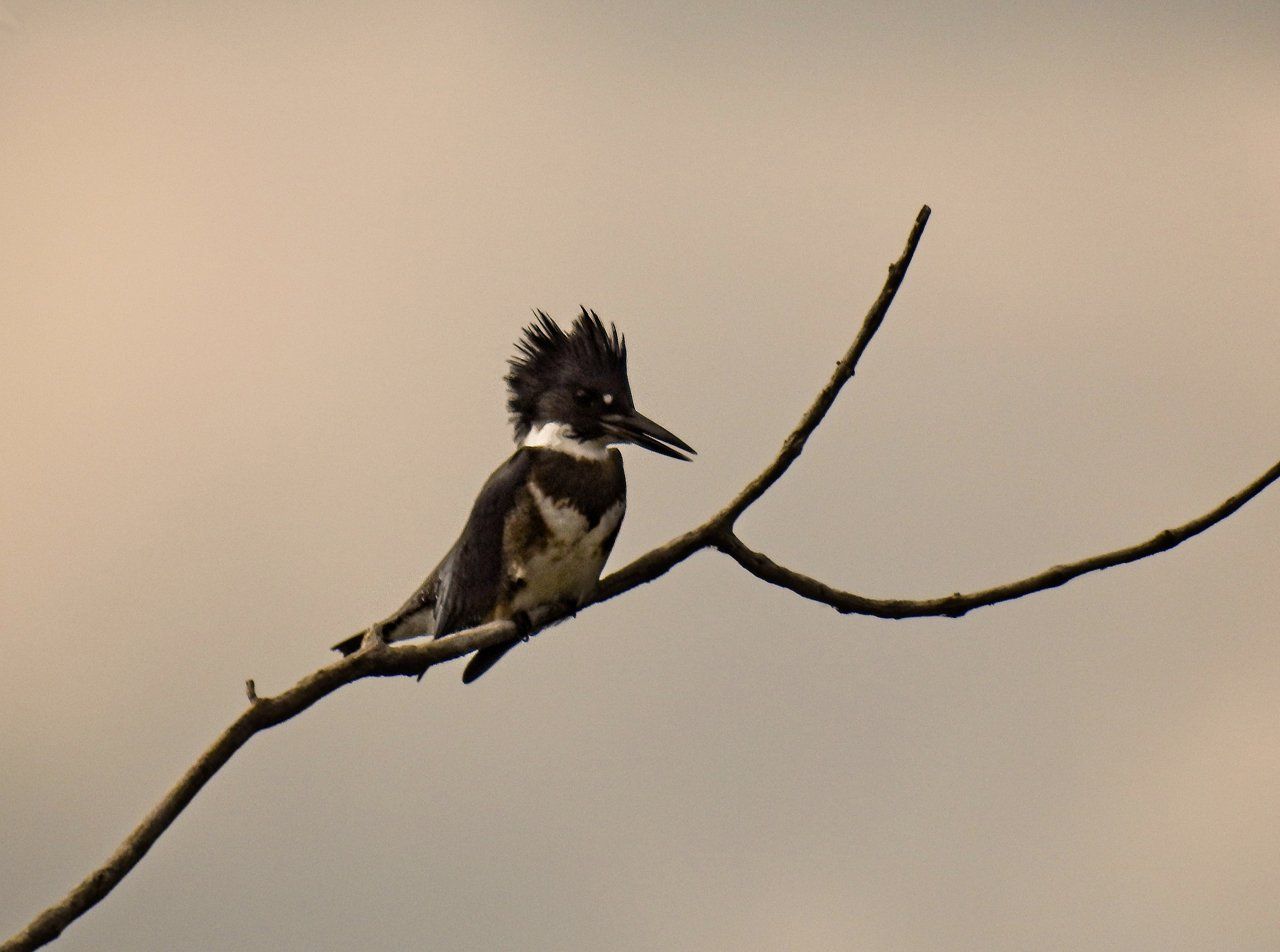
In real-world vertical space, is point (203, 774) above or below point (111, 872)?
above

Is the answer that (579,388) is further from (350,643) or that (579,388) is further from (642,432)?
(350,643)

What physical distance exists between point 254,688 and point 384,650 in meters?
0.34

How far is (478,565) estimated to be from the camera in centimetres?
532

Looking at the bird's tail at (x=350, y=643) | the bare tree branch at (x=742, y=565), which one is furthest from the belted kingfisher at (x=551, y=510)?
the bare tree branch at (x=742, y=565)

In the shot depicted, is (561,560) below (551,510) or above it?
below

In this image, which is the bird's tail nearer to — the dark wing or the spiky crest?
the dark wing

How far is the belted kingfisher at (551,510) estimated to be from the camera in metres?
5.34

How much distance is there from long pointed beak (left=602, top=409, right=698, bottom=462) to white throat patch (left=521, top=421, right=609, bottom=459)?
7 cm

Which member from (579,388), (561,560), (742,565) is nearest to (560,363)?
(579,388)

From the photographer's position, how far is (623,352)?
19.7ft

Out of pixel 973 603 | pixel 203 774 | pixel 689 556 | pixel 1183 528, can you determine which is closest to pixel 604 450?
pixel 689 556

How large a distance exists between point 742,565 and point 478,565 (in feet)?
3.69

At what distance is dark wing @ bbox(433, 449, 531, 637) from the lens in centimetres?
526

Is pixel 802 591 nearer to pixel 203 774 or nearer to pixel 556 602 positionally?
pixel 556 602
